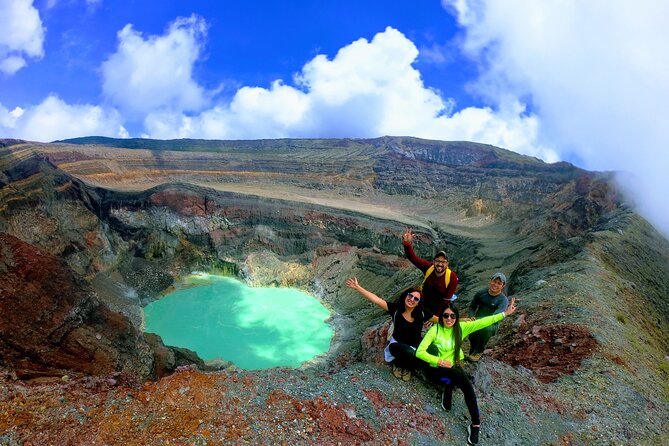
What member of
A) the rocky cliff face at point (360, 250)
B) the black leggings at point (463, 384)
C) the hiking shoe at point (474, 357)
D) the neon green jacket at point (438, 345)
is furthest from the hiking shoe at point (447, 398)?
the hiking shoe at point (474, 357)

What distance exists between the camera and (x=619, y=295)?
17.9 m

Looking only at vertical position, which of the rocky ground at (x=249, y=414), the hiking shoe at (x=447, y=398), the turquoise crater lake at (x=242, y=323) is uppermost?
the hiking shoe at (x=447, y=398)

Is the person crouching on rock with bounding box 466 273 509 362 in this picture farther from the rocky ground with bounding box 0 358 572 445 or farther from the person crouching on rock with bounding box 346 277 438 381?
the person crouching on rock with bounding box 346 277 438 381

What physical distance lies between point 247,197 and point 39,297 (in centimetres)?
3597

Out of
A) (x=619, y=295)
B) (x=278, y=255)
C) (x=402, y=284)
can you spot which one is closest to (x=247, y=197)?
(x=278, y=255)

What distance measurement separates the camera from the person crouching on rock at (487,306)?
806cm

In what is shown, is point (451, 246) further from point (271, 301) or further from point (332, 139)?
point (332, 139)

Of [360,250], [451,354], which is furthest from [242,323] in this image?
[451,354]

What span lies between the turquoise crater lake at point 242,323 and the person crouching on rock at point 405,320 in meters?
21.5

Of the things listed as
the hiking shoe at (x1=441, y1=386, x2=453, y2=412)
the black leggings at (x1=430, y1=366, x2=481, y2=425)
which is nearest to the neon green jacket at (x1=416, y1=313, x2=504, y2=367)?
the black leggings at (x1=430, y1=366, x2=481, y2=425)

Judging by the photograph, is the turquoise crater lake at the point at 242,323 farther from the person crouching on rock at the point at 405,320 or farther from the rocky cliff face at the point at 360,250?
the person crouching on rock at the point at 405,320

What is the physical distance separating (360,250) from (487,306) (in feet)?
124

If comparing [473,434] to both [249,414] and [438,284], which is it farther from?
[249,414]

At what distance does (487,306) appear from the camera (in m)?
8.25
